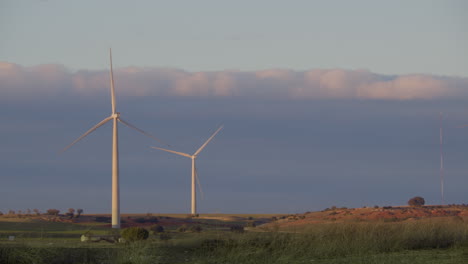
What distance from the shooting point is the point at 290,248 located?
3406 centimetres

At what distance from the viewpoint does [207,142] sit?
256 ft

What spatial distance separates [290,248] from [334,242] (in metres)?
2.17

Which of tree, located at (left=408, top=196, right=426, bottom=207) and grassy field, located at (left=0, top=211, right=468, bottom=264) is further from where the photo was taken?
tree, located at (left=408, top=196, right=426, bottom=207)

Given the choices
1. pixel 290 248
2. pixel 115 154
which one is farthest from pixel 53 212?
pixel 290 248

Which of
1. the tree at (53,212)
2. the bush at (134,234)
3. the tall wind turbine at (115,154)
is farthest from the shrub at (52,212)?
the bush at (134,234)

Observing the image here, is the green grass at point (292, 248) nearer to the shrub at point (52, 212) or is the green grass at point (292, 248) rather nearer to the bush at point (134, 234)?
the bush at point (134, 234)

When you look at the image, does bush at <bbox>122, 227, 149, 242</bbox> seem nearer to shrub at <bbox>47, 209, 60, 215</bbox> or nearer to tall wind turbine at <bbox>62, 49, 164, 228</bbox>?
tall wind turbine at <bbox>62, 49, 164, 228</bbox>

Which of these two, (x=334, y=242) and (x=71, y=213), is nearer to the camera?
(x=334, y=242)

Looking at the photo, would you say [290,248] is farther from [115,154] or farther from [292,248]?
[115,154]

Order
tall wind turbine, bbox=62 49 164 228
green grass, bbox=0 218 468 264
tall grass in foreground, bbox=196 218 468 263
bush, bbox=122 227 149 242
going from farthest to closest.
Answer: tall wind turbine, bbox=62 49 164 228, bush, bbox=122 227 149 242, tall grass in foreground, bbox=196 218 468 263, green grass, bbox=0 218 468 264

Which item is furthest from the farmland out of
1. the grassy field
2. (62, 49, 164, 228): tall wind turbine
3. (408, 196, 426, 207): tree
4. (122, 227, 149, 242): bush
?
(408, 196, 426, 207): tree

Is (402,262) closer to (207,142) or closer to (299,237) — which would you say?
(299,237)

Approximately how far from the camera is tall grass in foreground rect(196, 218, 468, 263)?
3319 cm

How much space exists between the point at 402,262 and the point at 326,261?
3.43 metres
